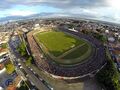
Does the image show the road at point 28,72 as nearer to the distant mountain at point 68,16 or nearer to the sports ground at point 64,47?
the sports ground at point 64,47

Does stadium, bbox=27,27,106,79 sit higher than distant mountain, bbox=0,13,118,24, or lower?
lower

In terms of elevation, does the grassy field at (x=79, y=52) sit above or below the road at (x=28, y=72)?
above

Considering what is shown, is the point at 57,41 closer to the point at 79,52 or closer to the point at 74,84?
the point at 79,52

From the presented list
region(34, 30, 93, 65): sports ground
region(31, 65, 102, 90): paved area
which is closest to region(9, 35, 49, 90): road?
region(31, 65, 102, 90): paved area

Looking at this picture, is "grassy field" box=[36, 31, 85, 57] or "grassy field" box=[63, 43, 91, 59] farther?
"grassy field" box=[36, 31, 85, 57]

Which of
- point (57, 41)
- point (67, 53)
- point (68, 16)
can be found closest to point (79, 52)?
point (67, 53)

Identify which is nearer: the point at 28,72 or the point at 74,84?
the point at 74,84

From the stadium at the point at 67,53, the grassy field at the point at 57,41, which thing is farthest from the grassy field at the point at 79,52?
the grassy field at the point at 57,41

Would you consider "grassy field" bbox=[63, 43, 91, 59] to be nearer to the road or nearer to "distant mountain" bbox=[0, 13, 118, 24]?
the road
